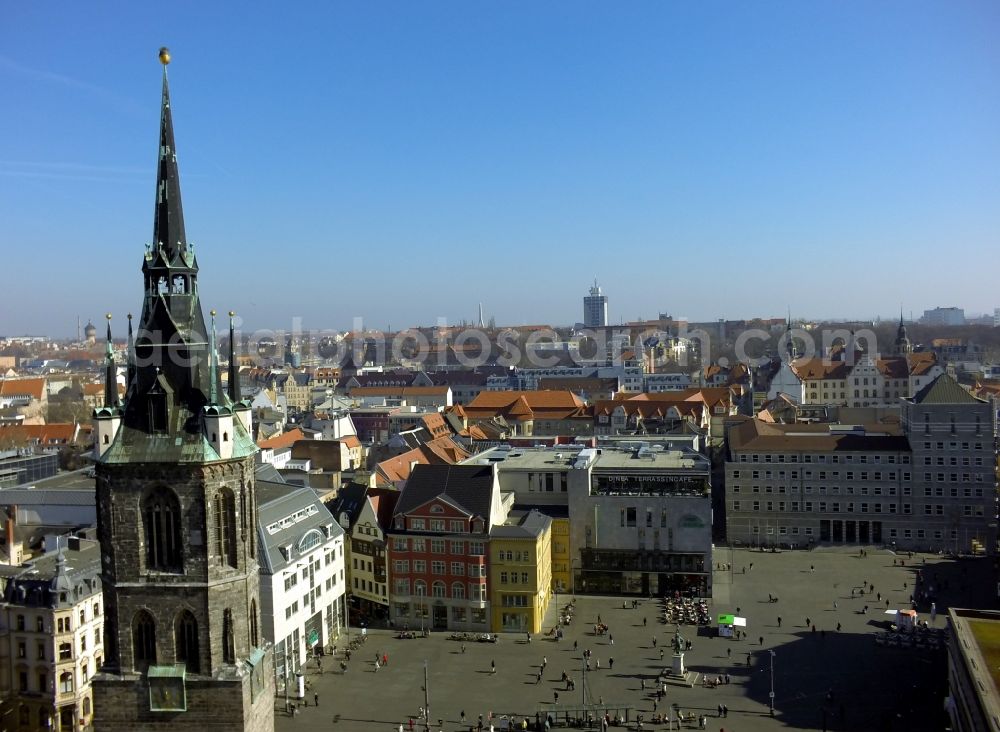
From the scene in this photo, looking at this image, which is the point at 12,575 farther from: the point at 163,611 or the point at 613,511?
the point at 613,511

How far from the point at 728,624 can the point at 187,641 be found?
4573 centimetres

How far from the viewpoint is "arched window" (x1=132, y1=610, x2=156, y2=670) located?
942 inches

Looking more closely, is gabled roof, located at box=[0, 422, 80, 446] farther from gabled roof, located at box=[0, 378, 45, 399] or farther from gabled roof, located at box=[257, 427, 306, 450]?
gabled roof, located at box=[0, 378, 45, 399]

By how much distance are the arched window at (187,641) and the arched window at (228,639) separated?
2.28 feet

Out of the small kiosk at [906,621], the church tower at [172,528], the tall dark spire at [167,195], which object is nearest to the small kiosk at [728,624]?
the small kiosk at [906,621]

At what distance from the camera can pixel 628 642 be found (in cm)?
6059

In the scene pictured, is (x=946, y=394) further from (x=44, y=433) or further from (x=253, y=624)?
(x=44, y=433)

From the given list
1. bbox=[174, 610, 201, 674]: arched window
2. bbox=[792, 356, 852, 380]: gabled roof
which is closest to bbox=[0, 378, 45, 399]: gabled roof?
bbox=[792, 356, 852, 380]: gabled roof

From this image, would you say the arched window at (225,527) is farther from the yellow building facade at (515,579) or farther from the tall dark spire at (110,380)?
the yellow building facade at (515,579)

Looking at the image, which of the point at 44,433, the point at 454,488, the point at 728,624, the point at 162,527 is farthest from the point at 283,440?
the point at 162,527

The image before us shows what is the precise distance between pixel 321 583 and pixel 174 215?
41436 millimetres

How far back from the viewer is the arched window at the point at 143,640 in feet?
78.5

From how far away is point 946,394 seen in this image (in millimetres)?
85438

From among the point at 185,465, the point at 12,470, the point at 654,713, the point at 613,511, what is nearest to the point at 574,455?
the point at 613,511
